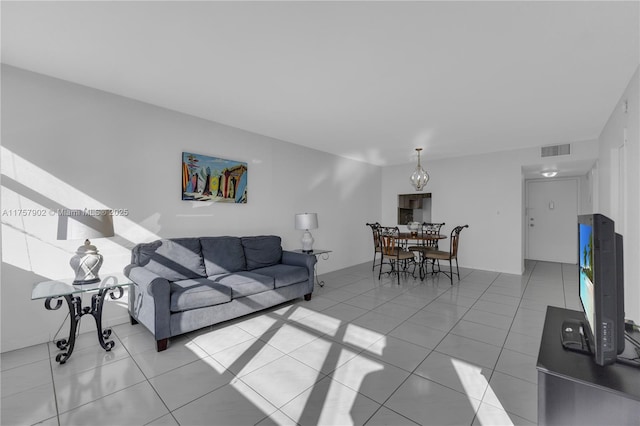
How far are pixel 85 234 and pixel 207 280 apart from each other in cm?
119

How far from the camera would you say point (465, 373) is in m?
2.10

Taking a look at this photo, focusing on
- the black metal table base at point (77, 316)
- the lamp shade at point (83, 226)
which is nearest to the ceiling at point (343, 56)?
the lamp shade at point (83, 226)

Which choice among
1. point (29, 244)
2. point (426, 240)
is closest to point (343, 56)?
point (29, 244)

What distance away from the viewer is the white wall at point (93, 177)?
2.49 meters

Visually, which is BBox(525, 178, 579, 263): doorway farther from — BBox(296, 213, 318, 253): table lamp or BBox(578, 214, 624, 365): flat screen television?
BBox(578, 214, 624, 365): flat screen television

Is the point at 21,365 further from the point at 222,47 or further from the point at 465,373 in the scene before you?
the point at 465,373

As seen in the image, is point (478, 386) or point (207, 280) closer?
point (478, 386)

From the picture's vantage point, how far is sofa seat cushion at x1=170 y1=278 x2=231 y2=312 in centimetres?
259

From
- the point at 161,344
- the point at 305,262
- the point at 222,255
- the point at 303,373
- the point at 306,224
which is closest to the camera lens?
the point at 303,373

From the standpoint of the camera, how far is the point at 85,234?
2.37m

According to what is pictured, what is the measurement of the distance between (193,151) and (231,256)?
4.81 ft

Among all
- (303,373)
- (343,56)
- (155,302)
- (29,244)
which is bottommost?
(303,373)

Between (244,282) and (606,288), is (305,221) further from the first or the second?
(606,288)

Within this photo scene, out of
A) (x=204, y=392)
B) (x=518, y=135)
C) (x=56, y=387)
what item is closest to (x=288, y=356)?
(x=204, y=392)
